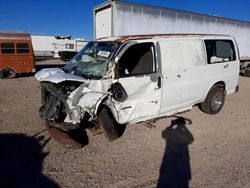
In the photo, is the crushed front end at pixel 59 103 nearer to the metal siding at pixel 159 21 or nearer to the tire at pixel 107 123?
the tire at pixel 107 123

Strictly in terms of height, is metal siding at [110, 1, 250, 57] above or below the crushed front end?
above

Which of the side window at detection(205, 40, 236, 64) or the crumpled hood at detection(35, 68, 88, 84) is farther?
the side window at detection(205, 40, 236, 64)

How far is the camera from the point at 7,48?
13.5 metres

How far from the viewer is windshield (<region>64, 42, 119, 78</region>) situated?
4.50m

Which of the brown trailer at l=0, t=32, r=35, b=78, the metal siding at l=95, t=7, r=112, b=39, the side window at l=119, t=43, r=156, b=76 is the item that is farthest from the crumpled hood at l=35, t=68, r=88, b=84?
the brown trailer at l=0, t=32, r=35, b=78

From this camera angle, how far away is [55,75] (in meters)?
4.29

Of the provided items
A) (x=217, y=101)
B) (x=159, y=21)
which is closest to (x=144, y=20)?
(x=159, y=21)

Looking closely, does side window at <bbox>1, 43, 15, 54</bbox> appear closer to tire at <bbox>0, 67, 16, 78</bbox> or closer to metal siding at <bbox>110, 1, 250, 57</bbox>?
tire at <bbox>0, 67, 16, 78</bbox>

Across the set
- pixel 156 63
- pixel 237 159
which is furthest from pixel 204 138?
pixel 156 63

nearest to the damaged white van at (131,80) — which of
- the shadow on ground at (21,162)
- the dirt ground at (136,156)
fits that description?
the dirt ground at (136,156)

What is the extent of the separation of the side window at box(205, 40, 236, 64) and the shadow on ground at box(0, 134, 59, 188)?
15.6 feet

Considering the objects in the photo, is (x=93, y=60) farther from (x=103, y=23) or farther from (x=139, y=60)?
(x=103, y=23)

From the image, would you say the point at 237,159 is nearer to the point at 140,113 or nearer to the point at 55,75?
the point at 140,113

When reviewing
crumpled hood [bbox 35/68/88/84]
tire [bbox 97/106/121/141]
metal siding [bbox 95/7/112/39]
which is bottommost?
tire [bbox 97/106/121/141]
